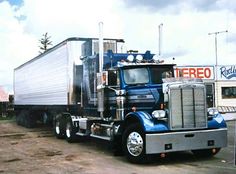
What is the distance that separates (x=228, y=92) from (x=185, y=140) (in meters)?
41.5

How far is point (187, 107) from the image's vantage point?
459 inches

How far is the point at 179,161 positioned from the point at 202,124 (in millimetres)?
1190

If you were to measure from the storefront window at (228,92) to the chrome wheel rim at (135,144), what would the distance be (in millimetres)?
41144

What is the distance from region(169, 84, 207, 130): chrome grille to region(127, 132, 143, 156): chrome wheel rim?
35.4 inches

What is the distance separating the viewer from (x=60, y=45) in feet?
59.8

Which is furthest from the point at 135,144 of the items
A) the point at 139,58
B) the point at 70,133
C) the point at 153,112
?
the point at 70,133

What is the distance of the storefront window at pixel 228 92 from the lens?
2024 inches

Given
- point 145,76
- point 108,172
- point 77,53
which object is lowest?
point 108,172

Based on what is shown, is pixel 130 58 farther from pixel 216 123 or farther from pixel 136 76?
pixel 216 123

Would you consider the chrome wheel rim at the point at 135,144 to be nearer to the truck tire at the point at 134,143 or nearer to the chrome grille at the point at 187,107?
the truck tire at the point at 134,143

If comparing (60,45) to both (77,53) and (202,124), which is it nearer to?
(77,53)

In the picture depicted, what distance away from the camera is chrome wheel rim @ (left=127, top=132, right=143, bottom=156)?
1151 centimetres

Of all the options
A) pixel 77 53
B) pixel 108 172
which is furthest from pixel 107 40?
pixel 108 172

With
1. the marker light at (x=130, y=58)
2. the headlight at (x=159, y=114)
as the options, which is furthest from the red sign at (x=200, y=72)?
the headlight at (x=159, y=114)
